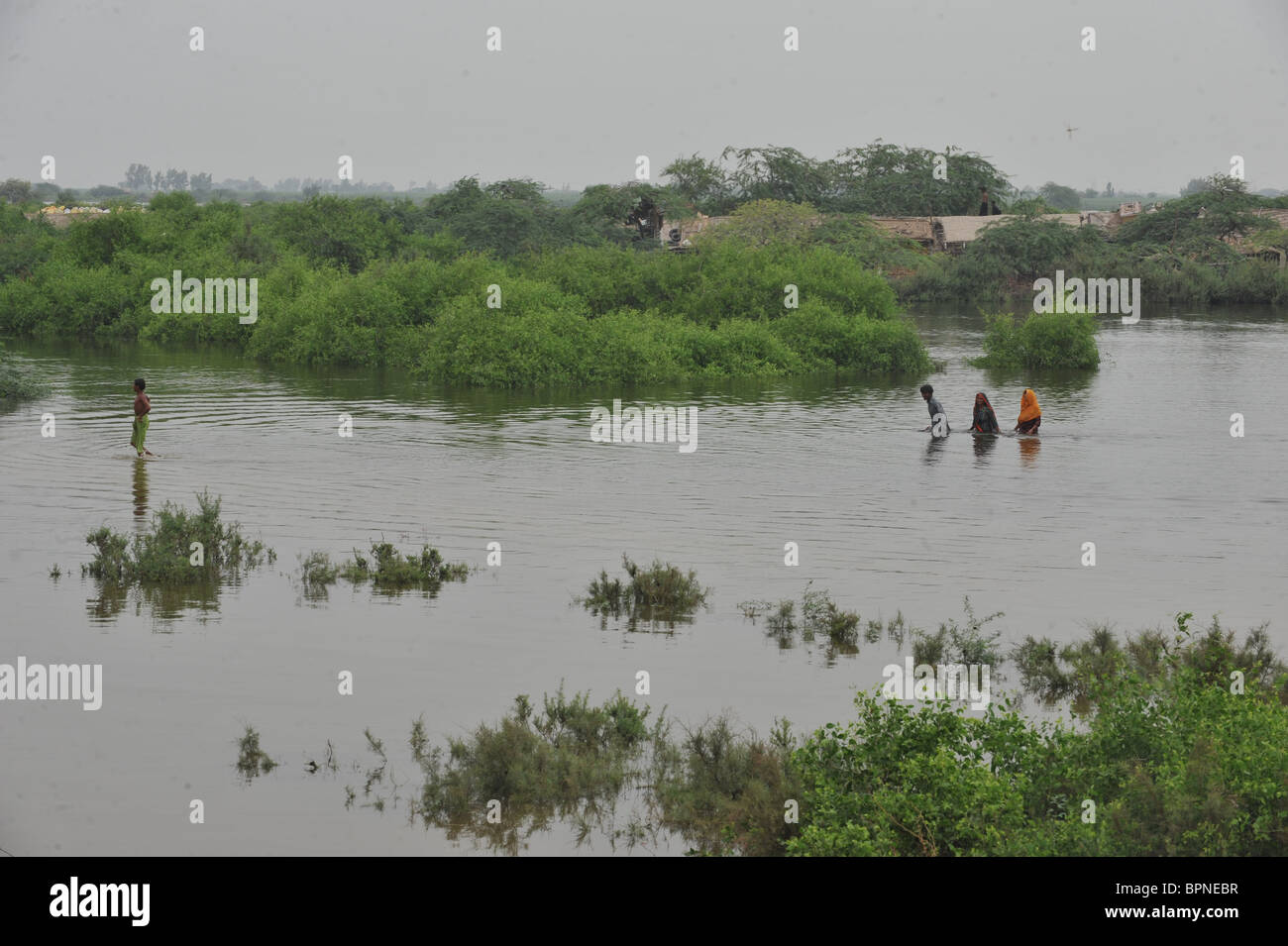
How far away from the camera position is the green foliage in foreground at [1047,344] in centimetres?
3581

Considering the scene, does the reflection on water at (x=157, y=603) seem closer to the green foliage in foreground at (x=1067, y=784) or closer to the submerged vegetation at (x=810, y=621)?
the submerged vegetation at (x=810, y=621)

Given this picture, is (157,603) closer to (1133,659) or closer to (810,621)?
(810,621)

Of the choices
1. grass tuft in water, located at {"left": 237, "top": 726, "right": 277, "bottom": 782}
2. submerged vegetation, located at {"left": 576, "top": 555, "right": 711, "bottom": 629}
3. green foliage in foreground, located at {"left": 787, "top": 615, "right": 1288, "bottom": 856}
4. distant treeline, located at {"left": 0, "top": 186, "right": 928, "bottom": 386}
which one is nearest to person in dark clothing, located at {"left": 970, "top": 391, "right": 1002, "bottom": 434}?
distant treeline, located at {"left": 0, "top": 186, "right": 928, "bottom": 386}

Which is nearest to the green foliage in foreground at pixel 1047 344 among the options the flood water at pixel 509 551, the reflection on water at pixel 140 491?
the flood water at pixel 509 551

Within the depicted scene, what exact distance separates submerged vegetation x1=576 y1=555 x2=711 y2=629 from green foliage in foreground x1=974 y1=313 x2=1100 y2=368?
24.5m

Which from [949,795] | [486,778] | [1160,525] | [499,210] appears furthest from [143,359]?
[949,795]

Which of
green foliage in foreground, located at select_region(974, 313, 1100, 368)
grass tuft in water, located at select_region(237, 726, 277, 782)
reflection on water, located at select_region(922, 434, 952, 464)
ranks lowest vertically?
grass tuft in water, located at select_region(237, 726, 277, 782)

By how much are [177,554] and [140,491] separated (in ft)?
15.2

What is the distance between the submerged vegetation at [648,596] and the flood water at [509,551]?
21cm

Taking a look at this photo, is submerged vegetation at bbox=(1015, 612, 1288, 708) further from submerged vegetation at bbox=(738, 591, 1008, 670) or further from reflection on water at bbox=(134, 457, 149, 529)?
reflection on water at bbox=(134, 457, 149, 529)

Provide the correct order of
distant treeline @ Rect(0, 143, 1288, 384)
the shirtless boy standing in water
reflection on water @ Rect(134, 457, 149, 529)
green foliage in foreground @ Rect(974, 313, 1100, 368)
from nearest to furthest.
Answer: reflection on water @ Rect(134, 457, 149, 529)
the shirtless boy standing in water
distant treeline @ Rect(0, 143, 1288, 384)
green foliage in foreground @ Rect(974, 313, 1100, 368)

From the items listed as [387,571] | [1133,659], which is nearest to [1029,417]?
[1133,659]

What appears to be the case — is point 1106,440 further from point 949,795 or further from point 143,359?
point 143,359

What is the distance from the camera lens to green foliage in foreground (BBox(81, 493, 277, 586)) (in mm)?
13961
